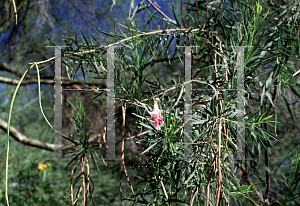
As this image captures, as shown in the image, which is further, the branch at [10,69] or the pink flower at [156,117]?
the branch at [10,69]

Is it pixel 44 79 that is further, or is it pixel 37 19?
pixel 37 19

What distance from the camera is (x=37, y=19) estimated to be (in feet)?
4.09

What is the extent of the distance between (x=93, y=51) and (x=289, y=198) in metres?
0.41

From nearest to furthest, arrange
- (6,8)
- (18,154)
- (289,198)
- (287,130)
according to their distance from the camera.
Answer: (289,198), (287,130), (6,8), (18,154)

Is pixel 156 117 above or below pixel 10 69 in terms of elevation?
below

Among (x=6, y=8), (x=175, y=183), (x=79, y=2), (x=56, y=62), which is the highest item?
(x=79, y=2)

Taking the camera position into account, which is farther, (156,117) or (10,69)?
(10,69)

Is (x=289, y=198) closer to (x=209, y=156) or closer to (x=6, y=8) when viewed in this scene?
(x=209, y=156)

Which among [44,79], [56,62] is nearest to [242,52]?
[56,62]

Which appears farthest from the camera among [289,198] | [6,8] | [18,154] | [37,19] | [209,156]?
[18,154]

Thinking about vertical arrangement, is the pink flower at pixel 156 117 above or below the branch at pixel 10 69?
below

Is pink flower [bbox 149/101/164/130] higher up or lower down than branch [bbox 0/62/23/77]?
lower down

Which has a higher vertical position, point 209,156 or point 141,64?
point 141,64

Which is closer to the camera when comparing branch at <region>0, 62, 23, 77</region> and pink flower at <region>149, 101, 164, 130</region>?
pink flower at <region>149, 101, 164, 130</region>
